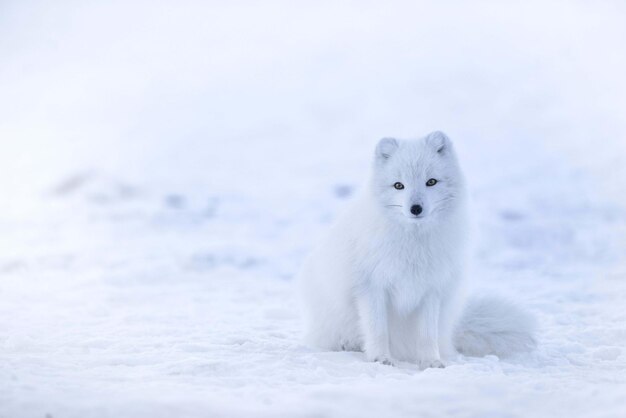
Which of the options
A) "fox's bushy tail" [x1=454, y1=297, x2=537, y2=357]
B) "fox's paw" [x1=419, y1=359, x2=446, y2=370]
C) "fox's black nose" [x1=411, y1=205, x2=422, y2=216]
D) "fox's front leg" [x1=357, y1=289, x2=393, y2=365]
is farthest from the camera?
"fox's bushy tail" [x1=454, y1=297, x2=537, y2=357]

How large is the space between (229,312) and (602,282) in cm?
336

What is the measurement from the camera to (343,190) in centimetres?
1112

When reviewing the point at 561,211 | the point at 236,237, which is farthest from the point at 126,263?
the point at 561,211

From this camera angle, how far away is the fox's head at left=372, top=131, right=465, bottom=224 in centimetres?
349

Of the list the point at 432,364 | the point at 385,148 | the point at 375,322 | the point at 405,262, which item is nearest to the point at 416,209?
the point at 405,262

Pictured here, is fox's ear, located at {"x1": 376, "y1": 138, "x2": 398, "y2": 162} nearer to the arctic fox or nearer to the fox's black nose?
the arctic fox

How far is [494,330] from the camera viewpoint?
13.1 ft

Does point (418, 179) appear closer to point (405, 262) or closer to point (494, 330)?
point (405, 262)

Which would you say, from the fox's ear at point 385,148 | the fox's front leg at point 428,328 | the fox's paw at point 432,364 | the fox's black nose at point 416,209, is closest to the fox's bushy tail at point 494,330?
the fox's front leg at point 428,328

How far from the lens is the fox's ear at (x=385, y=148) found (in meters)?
3.69

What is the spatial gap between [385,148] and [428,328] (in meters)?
0.99

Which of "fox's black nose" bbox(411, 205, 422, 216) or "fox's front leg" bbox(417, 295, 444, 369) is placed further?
"fox's front leg" bbox(417, 295, 444, 369)

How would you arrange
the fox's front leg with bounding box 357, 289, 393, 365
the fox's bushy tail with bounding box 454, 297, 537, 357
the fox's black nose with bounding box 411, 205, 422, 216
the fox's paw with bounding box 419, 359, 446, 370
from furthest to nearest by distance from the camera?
the fox's bushy tail with bounding box 454, 297, 537, 357 → the fox's front leg with bounding box 357, 289, 393, 365 → the fox's paw with bounding box 419, 359, 446, 370 → the fox's black nose with bounding box 411, 205, 422, 216

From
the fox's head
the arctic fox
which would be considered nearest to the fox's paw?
the arctic fox
